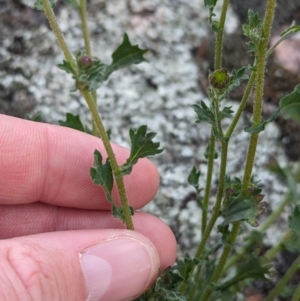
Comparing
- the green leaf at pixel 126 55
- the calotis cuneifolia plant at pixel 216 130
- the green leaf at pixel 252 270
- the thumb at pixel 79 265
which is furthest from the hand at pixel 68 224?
the green leaf at pixel 126 55

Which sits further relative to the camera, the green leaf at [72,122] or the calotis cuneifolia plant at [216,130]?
the green leaf at [72,122]

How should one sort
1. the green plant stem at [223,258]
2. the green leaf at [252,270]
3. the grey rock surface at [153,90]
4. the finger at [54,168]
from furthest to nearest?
1. the grey rock surface at [153,90]
2. the finger at [54,168]
3. the green leaf at [252,270]
4. the green plant stem at [223,258]

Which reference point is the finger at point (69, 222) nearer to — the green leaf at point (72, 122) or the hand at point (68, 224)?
the hand at point (68, 224)

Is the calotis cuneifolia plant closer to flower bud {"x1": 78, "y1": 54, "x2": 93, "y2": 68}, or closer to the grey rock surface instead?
flower bud {"x1": 78, "y1": 54, "x2": 93, "y2": 68}

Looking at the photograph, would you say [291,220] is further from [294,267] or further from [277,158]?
[277,158]

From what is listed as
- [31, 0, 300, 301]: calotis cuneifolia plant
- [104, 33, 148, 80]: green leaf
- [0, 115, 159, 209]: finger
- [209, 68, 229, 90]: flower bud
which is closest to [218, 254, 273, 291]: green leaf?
[31, 0, 300, 301]: calotis cuneifolia plant

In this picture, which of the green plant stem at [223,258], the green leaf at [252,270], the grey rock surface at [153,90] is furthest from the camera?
the grey rock surface at [153,90]

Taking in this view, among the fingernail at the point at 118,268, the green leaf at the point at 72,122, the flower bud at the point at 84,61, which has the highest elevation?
the flower bud at the point at 84,61

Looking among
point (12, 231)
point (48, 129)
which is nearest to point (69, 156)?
point (48, 129)
